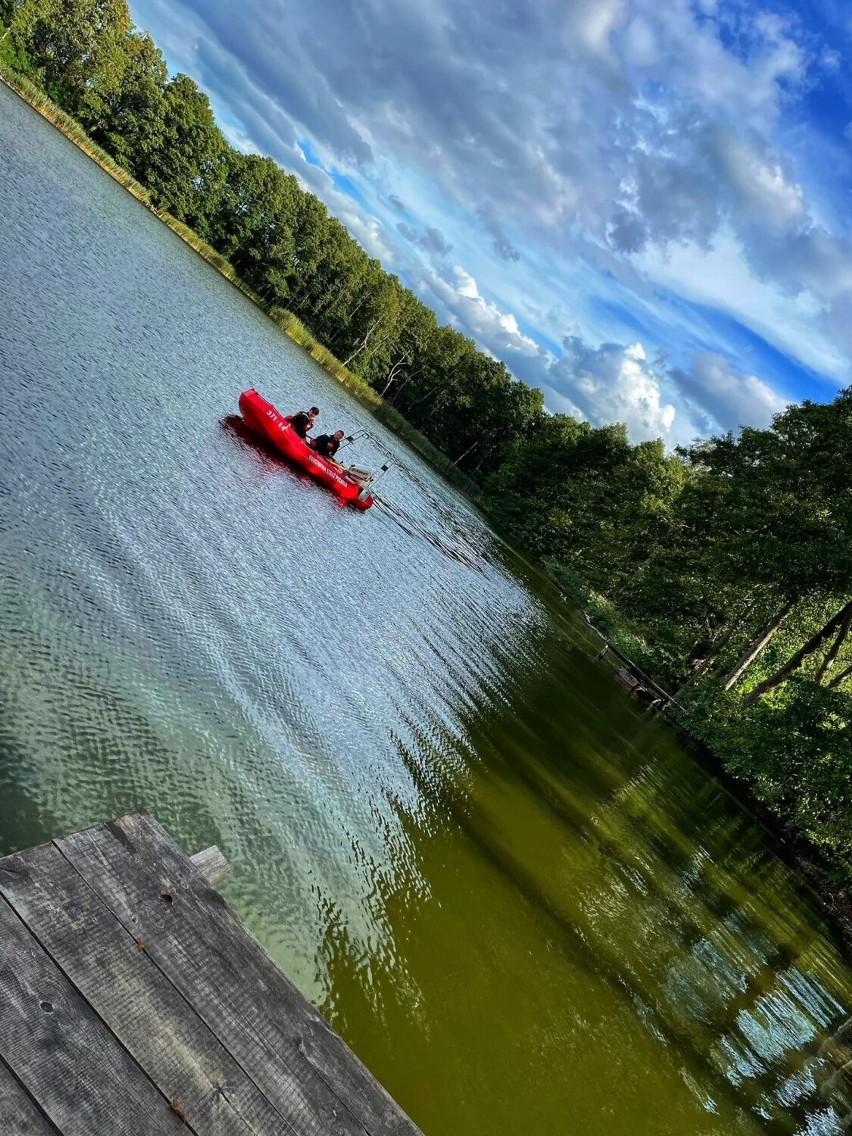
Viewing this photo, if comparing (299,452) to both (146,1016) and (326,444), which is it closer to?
(326,444)

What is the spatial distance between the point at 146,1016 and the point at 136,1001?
0.08 m

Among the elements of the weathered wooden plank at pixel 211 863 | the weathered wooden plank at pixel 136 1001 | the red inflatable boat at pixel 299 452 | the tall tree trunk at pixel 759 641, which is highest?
the tall tree trunk at pixel 759 641

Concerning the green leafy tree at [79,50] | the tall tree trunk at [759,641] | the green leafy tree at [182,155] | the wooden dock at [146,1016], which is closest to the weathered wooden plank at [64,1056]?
the wooden dock at [146,1016]

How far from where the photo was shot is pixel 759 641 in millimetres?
28375

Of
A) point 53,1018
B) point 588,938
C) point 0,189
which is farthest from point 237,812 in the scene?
point 0,189

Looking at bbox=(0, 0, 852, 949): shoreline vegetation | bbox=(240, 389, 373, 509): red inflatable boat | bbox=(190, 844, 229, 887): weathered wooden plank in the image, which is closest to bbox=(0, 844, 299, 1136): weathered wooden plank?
bbox=(190, 844, 229, 887): weathered wooden plank

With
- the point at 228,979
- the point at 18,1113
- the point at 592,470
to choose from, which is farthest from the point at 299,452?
the point at 592,470

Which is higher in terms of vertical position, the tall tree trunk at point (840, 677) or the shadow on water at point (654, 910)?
the tall tree trunk at point (840, 677)

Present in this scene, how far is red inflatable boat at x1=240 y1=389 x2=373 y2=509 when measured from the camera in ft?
66.1

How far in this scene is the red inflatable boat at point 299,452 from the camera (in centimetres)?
2016

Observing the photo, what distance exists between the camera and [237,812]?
285 inches

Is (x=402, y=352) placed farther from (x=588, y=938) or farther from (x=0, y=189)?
(x=588, y=938)

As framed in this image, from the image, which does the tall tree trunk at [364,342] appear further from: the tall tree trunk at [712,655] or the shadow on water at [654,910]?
the shadow on water at [654,910]

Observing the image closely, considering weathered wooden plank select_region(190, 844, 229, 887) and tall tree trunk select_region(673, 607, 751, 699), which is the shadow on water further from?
tall tree trunk select_region(673, 607, 751, 699)
